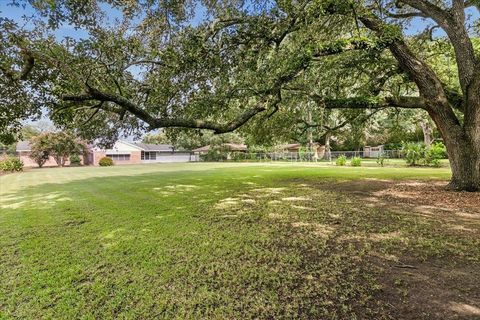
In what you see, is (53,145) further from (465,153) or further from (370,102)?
(465,153)

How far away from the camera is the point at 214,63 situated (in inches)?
295

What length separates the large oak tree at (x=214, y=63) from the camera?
19.9 feet

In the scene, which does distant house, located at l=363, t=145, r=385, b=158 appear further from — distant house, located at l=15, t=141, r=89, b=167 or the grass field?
distant house, located at l=15, t=141, r=89, b=167

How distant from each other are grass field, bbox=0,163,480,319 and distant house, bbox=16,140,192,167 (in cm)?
3520

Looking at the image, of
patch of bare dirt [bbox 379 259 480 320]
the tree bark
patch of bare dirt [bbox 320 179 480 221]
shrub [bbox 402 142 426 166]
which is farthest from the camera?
shrub [bbox 402 142 426 166]

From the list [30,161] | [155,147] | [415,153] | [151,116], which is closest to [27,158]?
[30,161]

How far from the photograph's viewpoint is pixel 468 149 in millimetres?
7820

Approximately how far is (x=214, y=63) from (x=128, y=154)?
42.3 metres

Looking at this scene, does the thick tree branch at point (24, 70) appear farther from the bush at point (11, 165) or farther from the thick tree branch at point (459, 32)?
the bush at point (11, 165)

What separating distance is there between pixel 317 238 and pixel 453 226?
2.50m

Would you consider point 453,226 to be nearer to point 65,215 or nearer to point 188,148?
point 65,215

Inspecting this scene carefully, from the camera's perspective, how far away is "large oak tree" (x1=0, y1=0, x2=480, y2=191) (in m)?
6.07

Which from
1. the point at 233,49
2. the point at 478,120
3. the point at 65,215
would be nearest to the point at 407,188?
the point at 478,120

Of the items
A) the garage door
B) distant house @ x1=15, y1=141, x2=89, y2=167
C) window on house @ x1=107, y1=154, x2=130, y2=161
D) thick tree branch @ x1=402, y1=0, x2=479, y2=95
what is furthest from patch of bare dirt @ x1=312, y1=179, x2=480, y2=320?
the garage door
